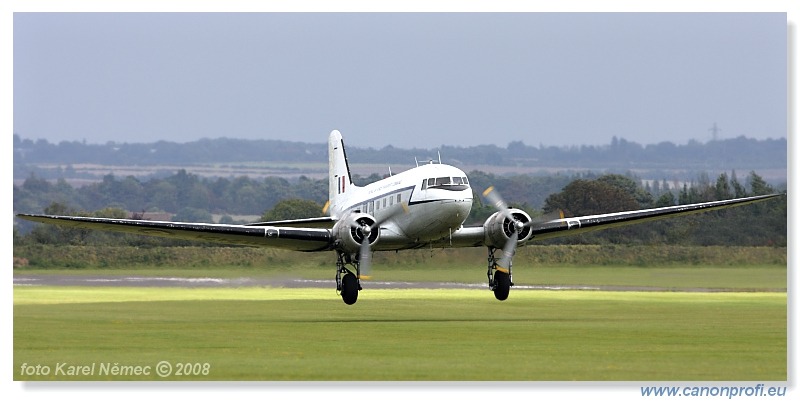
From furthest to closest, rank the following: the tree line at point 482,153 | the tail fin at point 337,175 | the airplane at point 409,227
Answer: the tree line at point 482,153 → the tail fin at point 337,175 → the airplane at point 409,227

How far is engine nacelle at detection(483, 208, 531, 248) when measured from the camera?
3553cm

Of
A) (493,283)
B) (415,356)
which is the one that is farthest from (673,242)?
(415,356)

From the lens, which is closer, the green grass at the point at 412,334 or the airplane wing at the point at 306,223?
the green grass at the point at 412,334

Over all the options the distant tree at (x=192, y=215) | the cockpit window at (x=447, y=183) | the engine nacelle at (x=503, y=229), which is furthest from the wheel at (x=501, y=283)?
the distant tree at (x=192, y=215)

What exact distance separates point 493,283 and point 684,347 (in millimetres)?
10234

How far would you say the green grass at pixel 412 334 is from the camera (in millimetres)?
23469

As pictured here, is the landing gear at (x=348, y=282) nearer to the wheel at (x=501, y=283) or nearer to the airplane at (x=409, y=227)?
the airplane at (x=409, y=227)

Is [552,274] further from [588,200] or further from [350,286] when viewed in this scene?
[350,286]

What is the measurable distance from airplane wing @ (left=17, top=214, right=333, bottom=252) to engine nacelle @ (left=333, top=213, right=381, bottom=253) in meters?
0.61

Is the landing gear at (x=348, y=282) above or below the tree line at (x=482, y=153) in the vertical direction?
below

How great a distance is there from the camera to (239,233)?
35.7 meters

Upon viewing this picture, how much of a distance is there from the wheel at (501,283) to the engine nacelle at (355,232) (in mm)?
3576

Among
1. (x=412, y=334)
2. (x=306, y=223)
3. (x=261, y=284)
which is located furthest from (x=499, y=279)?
(x=261, y=284)

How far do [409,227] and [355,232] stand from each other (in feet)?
4.85
